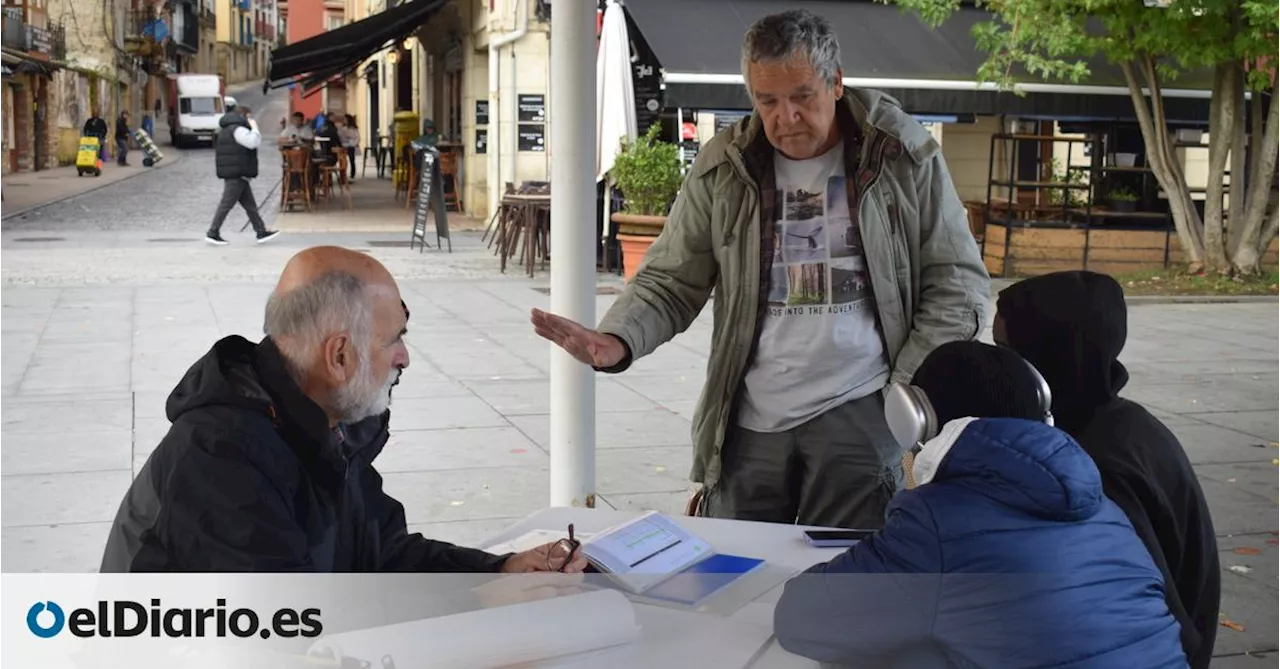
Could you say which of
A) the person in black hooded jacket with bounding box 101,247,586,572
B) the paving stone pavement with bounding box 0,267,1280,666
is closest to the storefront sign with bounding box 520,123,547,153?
the paving stone pavement with bounding box 0,267,1280,666

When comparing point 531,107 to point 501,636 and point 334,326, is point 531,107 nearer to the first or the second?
point 334,326

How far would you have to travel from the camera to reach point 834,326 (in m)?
3.41

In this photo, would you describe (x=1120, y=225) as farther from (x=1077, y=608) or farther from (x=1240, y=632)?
(x=1077, y=608)

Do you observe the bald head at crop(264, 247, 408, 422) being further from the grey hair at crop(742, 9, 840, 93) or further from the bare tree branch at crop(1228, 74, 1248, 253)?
the bare tree branch at crop(1228, 74, 1248, 253)

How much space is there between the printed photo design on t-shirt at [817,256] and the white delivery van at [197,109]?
5250 centimetres

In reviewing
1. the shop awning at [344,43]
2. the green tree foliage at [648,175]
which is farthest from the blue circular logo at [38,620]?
the shop awning at [344,43]

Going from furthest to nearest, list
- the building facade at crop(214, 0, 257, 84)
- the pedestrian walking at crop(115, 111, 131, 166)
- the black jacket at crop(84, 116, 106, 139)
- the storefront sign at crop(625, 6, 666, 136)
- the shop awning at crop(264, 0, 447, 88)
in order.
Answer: the building facade at crop(214, 0, 257, 84)
the pedestrian walking at crop(115, 111, 131, 166)
the black jacket at crop(84, 116, 106, 139)
the shop awning at crop(264, 0, 447, 88)
the storefront sign at crop(625, 6, 666, 136)

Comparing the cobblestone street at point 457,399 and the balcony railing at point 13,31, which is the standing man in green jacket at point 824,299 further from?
the balcony railing at point 13,31

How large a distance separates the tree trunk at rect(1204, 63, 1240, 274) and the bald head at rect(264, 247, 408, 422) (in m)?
13.4

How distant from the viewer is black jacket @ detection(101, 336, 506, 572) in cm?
224

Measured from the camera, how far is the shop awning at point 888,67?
14539 millimetres

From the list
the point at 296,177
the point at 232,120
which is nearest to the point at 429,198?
the point at 232,120

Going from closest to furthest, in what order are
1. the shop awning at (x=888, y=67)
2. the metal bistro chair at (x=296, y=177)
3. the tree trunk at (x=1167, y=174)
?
the tree trunk at (x=1167, y=174) < the shop awning at (x=888, y=67) < the metal bistro chair at (x=296, y=177)

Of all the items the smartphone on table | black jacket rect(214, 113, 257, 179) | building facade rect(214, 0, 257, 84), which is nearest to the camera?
the smartphone on table
